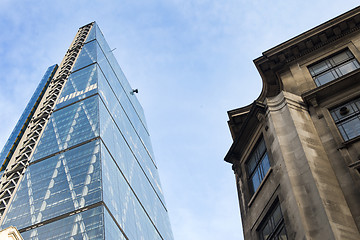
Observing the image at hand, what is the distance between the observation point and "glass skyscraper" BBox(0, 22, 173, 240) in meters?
59.8

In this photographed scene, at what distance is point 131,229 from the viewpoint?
64.8 m

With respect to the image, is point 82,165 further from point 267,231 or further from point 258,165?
point 267,231

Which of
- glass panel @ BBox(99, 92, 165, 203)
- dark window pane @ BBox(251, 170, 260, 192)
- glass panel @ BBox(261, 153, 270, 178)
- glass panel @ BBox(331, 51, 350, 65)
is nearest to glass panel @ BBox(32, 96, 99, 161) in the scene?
glass panel @ BBox(99, 92, 165, 203)

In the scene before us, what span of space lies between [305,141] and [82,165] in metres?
55.3

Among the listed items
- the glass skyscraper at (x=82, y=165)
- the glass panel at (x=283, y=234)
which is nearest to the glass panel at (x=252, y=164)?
the glass panel at (x=283, y=234)

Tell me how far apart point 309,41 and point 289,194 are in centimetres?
927

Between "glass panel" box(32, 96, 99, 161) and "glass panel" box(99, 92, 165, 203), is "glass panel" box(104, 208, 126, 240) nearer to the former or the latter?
"glass panel" box(99, 92, 165, 203)

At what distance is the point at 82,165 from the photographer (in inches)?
2665

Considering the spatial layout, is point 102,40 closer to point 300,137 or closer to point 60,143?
point 60,143

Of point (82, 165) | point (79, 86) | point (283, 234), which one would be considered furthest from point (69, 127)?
point (283, 234)

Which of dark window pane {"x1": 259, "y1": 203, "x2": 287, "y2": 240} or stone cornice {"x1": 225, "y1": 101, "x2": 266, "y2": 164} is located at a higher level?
stone cornice {"x1": 225, "y1": 101, "x2": 266, "y2": 164}

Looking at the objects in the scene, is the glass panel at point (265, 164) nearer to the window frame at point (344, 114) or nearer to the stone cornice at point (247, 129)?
the stone cornice at point (247, 129)

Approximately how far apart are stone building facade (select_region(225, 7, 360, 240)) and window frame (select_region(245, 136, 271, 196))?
0.13 ft

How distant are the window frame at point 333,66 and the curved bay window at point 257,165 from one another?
3.62 metres
